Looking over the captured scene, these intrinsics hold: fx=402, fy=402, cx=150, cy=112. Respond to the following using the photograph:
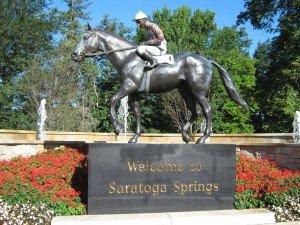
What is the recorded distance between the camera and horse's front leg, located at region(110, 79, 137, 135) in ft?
24.5

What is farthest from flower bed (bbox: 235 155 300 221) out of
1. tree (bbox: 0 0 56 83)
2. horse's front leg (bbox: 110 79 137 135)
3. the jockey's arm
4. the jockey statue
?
tree (bbox: 0 0 56 83)

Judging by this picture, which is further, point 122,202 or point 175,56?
point 175,56

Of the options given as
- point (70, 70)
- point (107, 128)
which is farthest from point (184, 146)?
point (107, 128)

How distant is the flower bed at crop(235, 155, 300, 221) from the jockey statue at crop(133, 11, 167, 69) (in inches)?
119

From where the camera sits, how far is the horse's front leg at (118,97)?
24.5ft

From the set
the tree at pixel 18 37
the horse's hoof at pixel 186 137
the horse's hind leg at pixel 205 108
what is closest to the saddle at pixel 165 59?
the horse's hind leg at pixel 205 108

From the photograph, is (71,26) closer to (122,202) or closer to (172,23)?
(172,23)

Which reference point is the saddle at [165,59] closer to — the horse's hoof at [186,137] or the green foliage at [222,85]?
the horse's hoof at [186,137]

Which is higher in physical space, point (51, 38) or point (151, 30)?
point (51, 38)

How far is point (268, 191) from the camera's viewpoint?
7.74m

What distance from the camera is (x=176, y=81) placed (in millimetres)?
7961

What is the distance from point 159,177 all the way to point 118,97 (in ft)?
5.41

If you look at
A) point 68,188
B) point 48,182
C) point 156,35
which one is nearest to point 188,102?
point 156,35

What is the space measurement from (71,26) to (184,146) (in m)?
30.7
